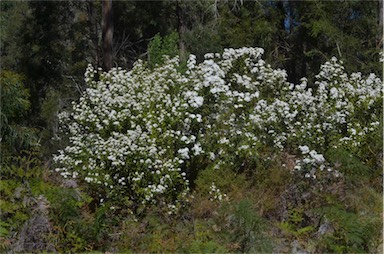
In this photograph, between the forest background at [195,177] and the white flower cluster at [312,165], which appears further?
the white flower cluster at [312,165]

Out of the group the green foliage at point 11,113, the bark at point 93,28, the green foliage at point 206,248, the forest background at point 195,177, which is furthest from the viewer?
the bark at point 93,28

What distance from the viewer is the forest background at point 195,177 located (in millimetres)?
5398

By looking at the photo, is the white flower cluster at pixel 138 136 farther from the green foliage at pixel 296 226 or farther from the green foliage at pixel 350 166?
the green foliage at pixel 350 166

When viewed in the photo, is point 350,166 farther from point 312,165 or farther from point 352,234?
point 352,234

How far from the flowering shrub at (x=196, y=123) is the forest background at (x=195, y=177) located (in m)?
0.30

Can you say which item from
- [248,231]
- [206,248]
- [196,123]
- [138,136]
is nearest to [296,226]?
[248,231]

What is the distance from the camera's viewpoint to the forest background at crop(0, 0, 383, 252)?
5398 millimetres

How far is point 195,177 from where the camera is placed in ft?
23.7

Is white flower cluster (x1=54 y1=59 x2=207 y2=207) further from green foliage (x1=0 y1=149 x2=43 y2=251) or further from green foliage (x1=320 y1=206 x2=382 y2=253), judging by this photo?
green foliage (x1=320 y1=206 x2=382 y2=253)

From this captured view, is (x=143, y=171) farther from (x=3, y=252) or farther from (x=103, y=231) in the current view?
(x=3, y=252)

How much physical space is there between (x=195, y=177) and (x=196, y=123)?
716mm

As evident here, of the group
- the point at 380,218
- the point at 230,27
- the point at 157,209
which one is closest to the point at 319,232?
the point at 380,218

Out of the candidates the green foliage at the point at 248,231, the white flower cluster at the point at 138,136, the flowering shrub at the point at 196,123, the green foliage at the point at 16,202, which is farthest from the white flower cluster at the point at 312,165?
the green foliage at the point at 16,202

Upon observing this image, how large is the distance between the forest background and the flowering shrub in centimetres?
30
